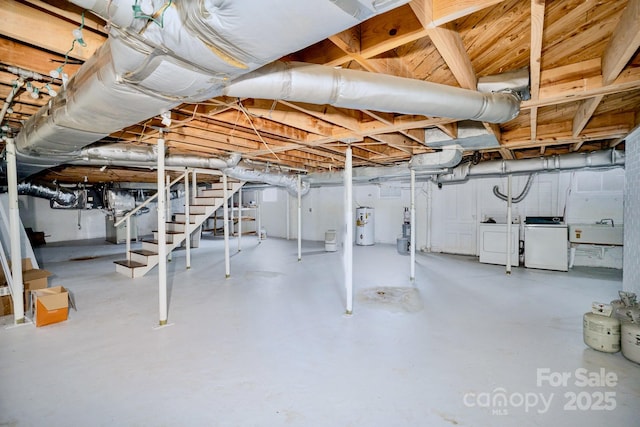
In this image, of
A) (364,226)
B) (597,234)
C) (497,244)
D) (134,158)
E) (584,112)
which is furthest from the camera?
(364,226)

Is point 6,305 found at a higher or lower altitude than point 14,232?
lower

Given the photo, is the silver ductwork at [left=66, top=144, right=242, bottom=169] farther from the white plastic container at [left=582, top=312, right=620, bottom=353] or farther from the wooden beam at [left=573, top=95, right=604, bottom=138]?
the white plastic container at [left=582, top=312, right=620, bottom=353]

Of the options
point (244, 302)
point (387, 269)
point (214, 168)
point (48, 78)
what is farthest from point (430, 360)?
point (214, 168)

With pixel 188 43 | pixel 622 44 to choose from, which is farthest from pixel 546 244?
pixel 188 43

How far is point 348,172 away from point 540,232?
4.13m

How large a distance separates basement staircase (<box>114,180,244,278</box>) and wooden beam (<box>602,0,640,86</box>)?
4.88 metres

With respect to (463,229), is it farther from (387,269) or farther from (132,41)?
(132,41)

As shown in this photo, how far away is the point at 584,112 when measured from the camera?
2.72m

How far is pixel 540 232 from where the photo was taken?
16.8 ft

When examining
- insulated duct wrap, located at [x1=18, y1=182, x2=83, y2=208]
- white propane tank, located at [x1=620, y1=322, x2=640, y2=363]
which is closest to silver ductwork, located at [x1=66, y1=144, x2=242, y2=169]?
white propane tank, located at [x1=620, y1=322, x2=640, y2=363]

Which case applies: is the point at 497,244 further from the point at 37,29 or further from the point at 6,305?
the point at 6,305

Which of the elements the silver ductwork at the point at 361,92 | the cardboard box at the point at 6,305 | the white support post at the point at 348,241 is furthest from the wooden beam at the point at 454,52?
the cardboard box at the point at 6,305

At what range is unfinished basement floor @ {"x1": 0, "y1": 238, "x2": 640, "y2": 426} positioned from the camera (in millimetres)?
1680

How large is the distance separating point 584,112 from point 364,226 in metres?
5.43
